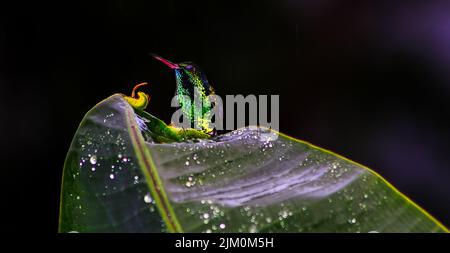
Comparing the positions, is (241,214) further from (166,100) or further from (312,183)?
(166,100)

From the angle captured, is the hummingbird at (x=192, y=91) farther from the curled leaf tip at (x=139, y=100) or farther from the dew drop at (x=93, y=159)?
the dew drop at (x=93, y=159)

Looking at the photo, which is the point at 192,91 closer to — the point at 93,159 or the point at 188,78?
the point at 188,78

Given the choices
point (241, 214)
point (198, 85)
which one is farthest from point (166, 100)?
point (241, 214)

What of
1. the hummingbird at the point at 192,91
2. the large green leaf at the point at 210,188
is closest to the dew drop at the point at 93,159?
the large green leaf at the point at 210,188

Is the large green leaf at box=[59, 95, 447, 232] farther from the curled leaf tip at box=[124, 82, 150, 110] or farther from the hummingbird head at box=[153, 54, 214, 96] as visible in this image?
the hummingbird head at box=[153, 54, 214, 96]

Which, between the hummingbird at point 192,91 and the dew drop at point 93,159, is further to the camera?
the hummingbird at point 192,91
